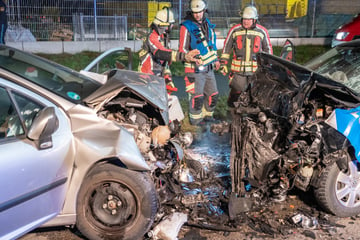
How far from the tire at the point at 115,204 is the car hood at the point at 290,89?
5.04 feet

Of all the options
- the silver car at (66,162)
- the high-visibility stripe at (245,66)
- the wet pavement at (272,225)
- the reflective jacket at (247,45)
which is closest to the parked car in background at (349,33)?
the reflective jacket at (247,45)

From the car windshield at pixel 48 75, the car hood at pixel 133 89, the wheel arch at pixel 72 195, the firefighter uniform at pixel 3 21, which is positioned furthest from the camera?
the firefighter uniform at pixel 3 21

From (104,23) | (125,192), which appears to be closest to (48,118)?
(125,192)

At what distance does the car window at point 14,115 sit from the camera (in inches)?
120

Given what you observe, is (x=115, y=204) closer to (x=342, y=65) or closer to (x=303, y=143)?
(x=303, y=143)

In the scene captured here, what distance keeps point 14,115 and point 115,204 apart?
41.9 inches

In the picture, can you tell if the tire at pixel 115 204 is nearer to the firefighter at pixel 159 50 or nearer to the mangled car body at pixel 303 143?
the mangled car body at pixel 303 143

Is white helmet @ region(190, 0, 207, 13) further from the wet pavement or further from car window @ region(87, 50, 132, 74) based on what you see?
the wet pavement

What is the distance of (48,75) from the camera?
4078mm

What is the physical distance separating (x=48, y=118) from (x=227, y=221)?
6.23ft

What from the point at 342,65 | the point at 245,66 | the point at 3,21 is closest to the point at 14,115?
the point at 342,65

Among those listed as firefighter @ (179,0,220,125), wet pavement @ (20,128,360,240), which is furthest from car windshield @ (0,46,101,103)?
firefighter @ (179,0,220,125)

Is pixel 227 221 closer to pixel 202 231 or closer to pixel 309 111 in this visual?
pixel 202 231

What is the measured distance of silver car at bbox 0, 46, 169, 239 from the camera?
2988 millimetres
